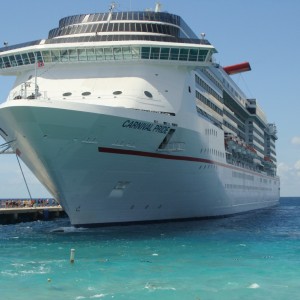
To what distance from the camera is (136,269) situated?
22344 mm

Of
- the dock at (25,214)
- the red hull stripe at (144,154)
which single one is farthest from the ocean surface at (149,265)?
the dock at (25,214)

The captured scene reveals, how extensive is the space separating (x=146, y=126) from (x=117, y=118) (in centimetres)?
238

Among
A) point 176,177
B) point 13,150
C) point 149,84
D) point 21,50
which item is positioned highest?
point 21,50

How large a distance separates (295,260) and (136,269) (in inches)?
314

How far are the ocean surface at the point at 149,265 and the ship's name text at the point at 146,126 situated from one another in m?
6.56

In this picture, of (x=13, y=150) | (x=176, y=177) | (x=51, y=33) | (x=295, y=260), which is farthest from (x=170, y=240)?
(x=51, y=33)

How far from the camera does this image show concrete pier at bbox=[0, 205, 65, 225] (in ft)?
166

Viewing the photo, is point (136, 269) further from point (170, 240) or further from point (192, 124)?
point (192, 124)

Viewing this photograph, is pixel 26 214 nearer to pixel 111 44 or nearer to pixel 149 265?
pixel 111 44

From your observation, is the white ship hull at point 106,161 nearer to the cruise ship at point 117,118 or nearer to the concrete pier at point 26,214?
the cruise ship at point 117,118

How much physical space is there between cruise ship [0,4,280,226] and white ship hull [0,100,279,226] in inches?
2.5

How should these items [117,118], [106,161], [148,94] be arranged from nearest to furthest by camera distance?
[117,118]
[106,161]
[148,94]

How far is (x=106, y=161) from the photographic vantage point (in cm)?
3050

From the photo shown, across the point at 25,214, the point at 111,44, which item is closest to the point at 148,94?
the point at 111,44
